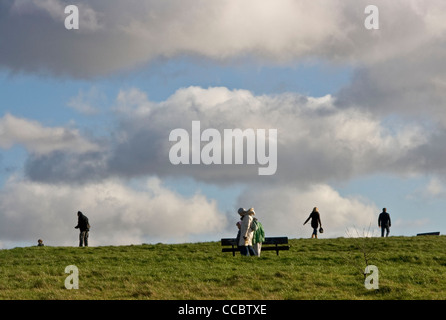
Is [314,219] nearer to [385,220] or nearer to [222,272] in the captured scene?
[385,220]

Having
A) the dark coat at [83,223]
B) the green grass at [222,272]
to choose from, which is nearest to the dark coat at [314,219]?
the green grass at [222,272]

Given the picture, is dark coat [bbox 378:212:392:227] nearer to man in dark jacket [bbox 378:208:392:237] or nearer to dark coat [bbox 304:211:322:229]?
man in dark jacket [bbox 378:208:392:237]

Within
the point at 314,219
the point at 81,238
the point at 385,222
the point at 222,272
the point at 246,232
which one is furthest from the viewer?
the point at 385,222

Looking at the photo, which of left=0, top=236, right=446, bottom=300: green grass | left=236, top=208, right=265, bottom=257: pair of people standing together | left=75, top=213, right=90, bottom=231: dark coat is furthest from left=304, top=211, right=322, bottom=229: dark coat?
left=75, top=213, right=90, bottom=231: dark coat

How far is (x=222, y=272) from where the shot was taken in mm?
25766

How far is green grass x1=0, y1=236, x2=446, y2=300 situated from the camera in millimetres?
21391

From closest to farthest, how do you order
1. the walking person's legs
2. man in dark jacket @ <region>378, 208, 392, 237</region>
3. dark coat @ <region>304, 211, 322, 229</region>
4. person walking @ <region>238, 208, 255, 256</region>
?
person walking @ <region>238, 208, 255, 256</region>, the walking person's legs, dark coat @ <region>304, 211, 322, 229</region>, man in dark jacket @ <region>378, 208, 392, 237</region>

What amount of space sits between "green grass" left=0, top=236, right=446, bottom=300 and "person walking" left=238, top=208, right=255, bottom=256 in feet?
1.81

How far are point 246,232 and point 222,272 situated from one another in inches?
164

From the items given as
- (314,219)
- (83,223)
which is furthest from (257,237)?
(83,223)

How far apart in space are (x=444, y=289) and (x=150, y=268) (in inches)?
451

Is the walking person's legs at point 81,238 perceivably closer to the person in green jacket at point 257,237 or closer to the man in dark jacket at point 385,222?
the person in green jacket at point 257,237

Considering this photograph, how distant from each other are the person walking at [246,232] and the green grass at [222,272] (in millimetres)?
551
